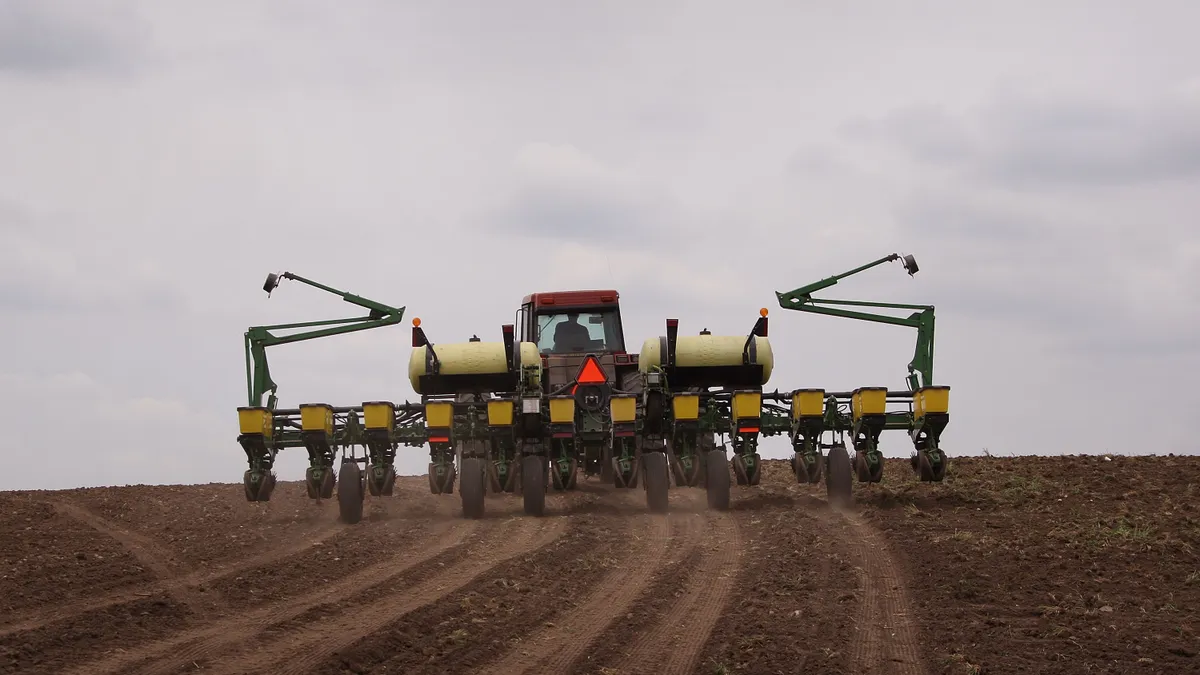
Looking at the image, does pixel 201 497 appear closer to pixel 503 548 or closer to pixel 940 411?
pixel 503 548

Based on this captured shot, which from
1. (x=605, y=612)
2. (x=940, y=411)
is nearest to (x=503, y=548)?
(x=605, y=612)

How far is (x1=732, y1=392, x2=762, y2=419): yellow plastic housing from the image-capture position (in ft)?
60.9

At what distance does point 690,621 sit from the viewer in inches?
436

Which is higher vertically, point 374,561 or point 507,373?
point 507,373

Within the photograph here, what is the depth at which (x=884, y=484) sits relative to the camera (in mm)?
21375

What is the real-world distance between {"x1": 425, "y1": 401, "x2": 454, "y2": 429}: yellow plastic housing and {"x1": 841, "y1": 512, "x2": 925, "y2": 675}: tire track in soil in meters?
6.07

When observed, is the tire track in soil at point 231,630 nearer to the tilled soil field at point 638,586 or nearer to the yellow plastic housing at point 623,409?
the tilled soil field at point 638,586

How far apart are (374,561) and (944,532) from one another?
6.74m

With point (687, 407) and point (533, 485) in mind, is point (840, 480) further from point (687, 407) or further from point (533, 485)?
point (533, 485)

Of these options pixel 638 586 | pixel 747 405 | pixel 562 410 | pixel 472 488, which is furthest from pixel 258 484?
pixel 638 586

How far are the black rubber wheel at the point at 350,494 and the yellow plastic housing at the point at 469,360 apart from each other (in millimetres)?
1828

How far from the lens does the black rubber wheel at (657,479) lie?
61.8 feet

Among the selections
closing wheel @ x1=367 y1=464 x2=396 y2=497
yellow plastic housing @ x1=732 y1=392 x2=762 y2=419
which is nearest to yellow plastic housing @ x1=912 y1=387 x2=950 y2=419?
yellow plastic housing @ x1=732 y1=392 x2=762 y2=419

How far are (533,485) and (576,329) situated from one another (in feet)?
15.1
